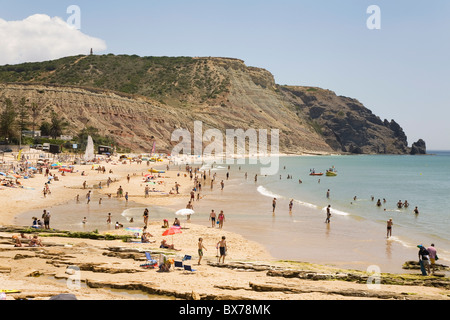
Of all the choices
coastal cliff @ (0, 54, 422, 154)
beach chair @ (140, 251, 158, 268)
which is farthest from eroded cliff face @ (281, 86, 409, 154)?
beach chair @ (140, 251, 158, 268)

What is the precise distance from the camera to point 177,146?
308 ft

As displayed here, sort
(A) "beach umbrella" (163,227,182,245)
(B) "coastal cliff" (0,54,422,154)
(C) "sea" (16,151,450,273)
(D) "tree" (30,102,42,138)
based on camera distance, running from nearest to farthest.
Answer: (C) "sea" (16,151,450,273), (A) "beach umbrella" (163,227,182,245), (D) "tree" (30,102,42,138), (B) "coastal cliff" (0,54,422,154)

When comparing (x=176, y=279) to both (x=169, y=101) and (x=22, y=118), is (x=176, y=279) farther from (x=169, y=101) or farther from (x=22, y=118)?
(x=169, y=101)

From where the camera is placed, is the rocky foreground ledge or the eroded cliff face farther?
the eroded cliff face

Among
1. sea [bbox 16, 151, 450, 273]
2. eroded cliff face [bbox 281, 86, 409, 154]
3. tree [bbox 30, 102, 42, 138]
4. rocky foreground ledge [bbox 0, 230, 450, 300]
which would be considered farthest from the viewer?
eroded cliff face [bbox 281, 86, 409, 154]

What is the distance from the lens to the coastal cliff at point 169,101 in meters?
89.0

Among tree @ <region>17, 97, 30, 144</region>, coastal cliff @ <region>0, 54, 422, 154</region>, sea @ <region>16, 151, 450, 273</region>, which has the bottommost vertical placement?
sea @ <region>16, 151, 450, 273</region>

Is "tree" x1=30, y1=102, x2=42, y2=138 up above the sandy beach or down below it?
above

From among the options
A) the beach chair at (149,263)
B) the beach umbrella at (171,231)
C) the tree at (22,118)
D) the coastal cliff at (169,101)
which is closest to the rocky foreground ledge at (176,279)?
the beach chair at (149,263)

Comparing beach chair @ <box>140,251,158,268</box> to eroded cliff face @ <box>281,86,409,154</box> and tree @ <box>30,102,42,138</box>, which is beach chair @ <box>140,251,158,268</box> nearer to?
tree @ <box>30,102,42,138</box>

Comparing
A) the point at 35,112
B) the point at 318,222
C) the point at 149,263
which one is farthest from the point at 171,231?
the point at 35,112

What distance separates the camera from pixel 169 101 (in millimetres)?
122875

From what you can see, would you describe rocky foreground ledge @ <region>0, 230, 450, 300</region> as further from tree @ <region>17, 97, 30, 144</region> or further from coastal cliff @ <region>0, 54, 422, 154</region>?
coastal cliff @ <region>0, 54, 422, 154</region>

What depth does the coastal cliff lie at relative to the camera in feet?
292
